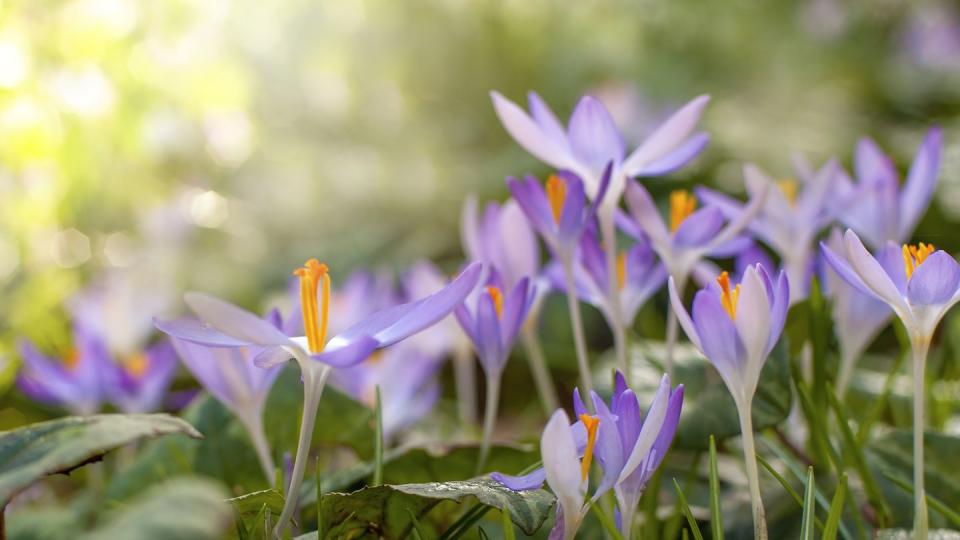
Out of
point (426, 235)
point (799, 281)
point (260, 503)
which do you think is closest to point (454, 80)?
point (426, 235)

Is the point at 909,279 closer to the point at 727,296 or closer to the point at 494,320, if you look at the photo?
the point at 727,296

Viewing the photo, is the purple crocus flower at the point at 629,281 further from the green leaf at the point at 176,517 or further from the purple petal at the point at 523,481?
the green leaf at the point at 176,517

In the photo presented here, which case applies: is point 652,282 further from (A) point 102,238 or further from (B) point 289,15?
(B) point 289,15

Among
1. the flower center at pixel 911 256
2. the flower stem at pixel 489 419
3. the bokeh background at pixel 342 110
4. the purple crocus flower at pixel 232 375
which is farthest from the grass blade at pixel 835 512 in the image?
the bokeh background at pixel 342 110

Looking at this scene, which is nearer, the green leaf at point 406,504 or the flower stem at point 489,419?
the green leaf at point 406,504

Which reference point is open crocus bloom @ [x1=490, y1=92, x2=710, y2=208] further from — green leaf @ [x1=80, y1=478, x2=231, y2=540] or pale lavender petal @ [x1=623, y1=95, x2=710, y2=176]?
green leaf @ [x1=80, y1=478, x2=231, y2=540]

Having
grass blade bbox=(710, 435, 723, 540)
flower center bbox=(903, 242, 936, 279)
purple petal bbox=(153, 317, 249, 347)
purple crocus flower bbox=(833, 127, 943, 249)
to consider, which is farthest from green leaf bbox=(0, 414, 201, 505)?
purple crocus flower bbox=(833, 127, 943, 249)
